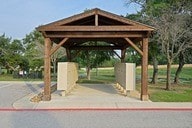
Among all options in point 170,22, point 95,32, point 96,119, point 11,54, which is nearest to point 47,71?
point 95,32

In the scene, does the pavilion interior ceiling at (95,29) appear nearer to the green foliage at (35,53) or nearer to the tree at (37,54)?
the tree at (37,54)

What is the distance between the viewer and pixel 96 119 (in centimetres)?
1038

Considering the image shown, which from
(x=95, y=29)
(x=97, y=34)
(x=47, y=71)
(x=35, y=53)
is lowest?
(x=47, y=71)

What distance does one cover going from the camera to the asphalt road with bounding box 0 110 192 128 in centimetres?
935

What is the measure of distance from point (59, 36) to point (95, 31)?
163 cm

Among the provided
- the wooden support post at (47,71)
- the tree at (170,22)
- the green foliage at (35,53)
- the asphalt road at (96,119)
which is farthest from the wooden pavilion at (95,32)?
the green foliage at (35,53)

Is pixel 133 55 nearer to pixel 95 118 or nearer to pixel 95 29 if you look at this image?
pixel 95 29

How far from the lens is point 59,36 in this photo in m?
15.7

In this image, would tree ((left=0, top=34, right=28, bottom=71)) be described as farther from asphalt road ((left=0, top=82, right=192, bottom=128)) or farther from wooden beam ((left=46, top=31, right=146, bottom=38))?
asphalt road ((left=0, top=82, right=192, bottom=128))

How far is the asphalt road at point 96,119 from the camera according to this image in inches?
368

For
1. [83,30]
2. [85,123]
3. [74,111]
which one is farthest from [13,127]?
[83,30]

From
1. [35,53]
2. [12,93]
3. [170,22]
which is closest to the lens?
[12,93]

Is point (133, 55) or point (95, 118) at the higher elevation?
point (133, 55)

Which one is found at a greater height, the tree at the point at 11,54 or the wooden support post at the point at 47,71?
the tree at the point at 11,54
